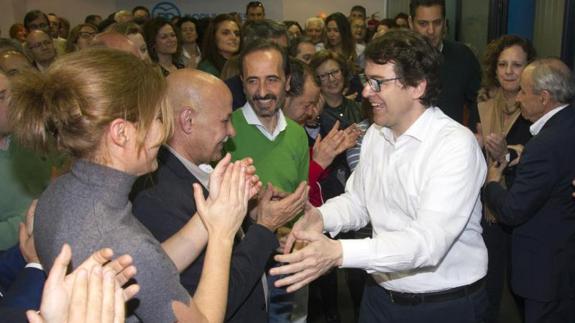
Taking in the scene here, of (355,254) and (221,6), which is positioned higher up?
(221,6)

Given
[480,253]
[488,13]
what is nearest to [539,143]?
[480,253]

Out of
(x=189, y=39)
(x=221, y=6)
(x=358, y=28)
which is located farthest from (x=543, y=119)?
(x=221, y=6)

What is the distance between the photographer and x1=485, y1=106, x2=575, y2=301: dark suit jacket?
7.80 ft

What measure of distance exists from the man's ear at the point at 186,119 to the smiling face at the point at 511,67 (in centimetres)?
220

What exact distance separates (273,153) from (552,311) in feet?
4.95

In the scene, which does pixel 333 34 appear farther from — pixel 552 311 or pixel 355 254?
pixel 355 254

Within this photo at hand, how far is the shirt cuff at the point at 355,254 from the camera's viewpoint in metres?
1.56

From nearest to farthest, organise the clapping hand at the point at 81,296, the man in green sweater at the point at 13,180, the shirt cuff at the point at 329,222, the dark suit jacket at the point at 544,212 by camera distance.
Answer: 1. the clapping hand at the point at 81,296
2. the shirt cuff at the point at 329,222
3. the man in green sweater at the point at 13,180
4. the dark suit jacket at the point at 544,212

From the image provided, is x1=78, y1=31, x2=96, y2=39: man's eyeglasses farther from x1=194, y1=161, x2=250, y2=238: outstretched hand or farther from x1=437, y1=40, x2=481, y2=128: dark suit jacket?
x1=194, y1=161, x2=250, y2=238: outstretched hand

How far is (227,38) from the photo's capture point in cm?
440

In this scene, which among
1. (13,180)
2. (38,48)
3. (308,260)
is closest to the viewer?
(308,260)

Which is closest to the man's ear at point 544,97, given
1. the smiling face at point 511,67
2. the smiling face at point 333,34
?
the smiling face at point 511,67

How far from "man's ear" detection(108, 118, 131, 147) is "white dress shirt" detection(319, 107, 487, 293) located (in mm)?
707

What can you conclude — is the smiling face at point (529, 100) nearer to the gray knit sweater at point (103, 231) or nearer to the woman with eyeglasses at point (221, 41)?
the gray knit sweater at point (103, 231)
